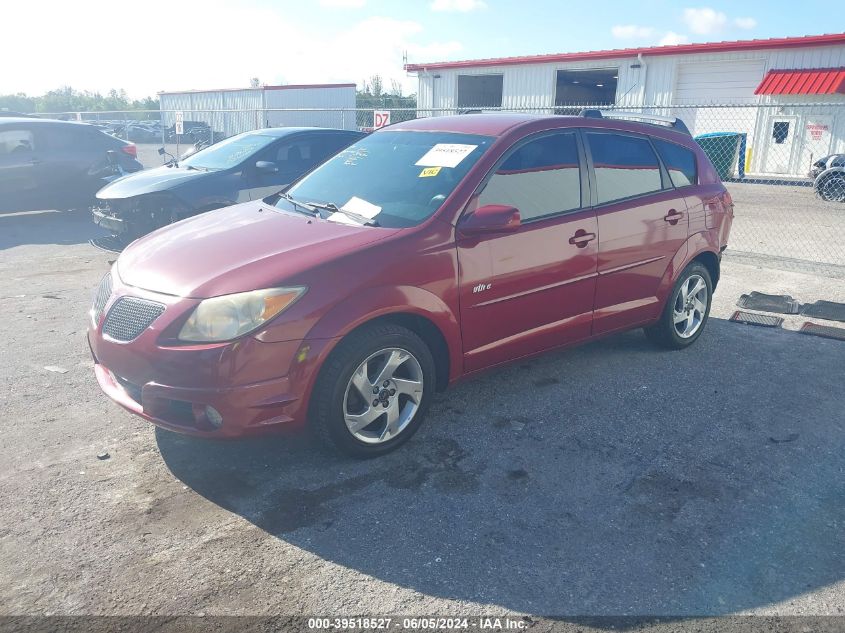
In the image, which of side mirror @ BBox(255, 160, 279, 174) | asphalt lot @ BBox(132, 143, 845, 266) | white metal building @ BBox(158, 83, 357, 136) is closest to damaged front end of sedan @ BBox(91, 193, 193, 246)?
side mirror @ BBox(255, 160, 279, 174)

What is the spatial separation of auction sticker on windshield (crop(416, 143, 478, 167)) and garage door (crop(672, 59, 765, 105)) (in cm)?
2410

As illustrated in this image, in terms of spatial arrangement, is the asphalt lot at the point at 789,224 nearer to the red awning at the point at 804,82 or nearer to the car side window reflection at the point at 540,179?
the red awning at the point at 804,82

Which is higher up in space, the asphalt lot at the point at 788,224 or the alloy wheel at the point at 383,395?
the alloy wheel at the point at 383,395

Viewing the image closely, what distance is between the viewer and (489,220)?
13.2ft

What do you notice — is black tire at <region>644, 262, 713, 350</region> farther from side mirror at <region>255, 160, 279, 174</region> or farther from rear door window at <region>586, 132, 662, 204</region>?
side mirror at <region>255, 160, 279, 174</region>

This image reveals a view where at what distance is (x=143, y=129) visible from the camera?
4372 centimetres

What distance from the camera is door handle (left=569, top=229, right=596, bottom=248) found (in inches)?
183

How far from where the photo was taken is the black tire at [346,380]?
3611 millimetres

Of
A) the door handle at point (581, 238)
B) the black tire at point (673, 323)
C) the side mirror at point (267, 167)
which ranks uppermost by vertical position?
the side mirror at point (267, 167)

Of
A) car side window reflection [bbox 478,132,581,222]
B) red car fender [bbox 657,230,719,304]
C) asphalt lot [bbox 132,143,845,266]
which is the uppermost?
car side window reflection [bbox 478,132,581,222]

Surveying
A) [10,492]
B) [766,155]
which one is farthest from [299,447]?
[766,155]

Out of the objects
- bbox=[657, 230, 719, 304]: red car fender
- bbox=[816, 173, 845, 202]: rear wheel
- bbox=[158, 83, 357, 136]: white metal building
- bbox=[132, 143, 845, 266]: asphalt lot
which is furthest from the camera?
bbox=[158, 83, 357, 136]: white metal building

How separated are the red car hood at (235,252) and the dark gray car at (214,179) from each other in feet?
13.4

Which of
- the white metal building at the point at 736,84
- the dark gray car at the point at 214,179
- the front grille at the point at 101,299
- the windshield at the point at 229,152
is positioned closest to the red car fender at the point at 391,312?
the front grille at the point at 101,299
